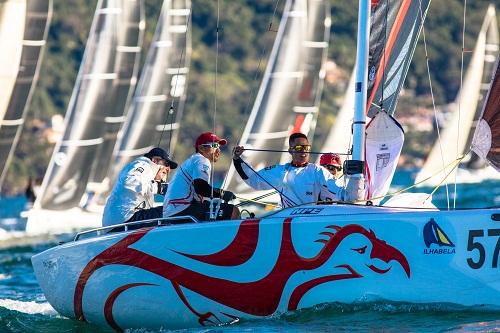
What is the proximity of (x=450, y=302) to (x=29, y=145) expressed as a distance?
65198 millimetres

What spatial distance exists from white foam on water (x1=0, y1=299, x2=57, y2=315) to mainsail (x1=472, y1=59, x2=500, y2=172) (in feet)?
12.4

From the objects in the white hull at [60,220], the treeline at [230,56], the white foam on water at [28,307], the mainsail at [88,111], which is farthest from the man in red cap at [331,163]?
the treeline at [230,56]

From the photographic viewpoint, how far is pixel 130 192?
10578mm

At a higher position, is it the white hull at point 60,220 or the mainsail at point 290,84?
the mainsail at point 290,84

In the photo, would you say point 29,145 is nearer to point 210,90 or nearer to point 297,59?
point 210,90

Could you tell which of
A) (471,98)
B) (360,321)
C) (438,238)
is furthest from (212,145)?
(471,98)

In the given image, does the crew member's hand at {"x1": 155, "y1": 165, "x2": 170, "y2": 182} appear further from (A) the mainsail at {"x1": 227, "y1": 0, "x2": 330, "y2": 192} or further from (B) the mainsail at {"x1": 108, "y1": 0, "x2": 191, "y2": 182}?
(B) the mainsail at {"x1": 108, "y1": 0, "x2": 191, "y2": 182}

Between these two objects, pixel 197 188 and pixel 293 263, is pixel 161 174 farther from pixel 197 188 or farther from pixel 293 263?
pixel 293 263

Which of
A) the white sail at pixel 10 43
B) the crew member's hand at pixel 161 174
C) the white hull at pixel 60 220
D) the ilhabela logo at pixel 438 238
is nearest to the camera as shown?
the ilhabela logo at pixel 438 238

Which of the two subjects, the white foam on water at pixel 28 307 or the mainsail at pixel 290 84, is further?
the mainsail at pixel 290 84

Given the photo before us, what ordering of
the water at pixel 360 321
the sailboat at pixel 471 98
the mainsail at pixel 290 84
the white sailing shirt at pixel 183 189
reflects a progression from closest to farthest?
the water at pixel 360 321 < the white sailing shirt at pixel 183 189 < the mainsail at pixel 290 84 < the sailboat at pixel 471 98

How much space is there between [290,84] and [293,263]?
2159 cm

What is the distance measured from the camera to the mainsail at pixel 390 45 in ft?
35.8

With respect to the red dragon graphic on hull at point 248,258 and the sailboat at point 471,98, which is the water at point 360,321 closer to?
the red dragon graphic on hull at point 248,258
